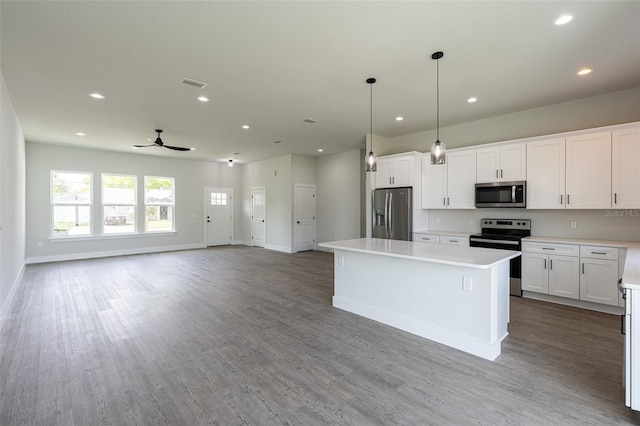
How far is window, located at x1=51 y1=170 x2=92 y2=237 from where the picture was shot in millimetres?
7619

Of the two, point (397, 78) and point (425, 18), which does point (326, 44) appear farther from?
point (397, 78)

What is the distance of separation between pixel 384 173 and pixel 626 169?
11.5 feet

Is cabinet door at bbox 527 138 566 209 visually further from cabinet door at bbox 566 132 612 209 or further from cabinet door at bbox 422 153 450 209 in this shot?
cabinet door at bbox 422 153 450 209

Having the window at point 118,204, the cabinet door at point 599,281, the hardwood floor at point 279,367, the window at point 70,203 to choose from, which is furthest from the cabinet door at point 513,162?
the window at point 70,203

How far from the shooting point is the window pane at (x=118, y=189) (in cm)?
833

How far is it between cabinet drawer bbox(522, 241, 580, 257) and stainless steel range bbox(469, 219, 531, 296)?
12cm

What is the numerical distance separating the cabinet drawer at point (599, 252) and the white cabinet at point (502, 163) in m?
1.28

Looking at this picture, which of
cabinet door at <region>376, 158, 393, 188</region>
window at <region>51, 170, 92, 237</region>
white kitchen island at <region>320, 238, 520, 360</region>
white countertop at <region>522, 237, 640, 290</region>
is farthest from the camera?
window at <region>51, 170, 92, 237</region>

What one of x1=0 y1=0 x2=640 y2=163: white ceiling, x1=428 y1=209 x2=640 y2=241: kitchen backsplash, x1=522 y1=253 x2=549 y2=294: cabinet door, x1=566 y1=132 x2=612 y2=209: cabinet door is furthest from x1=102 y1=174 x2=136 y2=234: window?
x1=566 y1=132 x2=612 y2=209: cabinet door

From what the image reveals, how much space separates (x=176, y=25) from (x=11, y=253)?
4.80 meters

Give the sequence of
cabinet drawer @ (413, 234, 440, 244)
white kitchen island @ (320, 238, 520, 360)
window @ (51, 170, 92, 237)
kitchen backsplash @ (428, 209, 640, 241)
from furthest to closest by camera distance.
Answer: window @ (51, 170, 92, 237)
cabinet drawer @ (413, 234, 440, 244)
kitchen backsplash @ (428, 209, 640, 241)
white kitchen island @ (320, 238, 520, 360)

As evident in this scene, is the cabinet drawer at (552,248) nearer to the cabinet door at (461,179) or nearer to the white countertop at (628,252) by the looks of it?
the white countertop at (628,252)

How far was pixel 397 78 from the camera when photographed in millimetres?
3627

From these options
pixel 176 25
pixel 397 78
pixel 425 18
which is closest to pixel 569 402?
pixel 425 18
